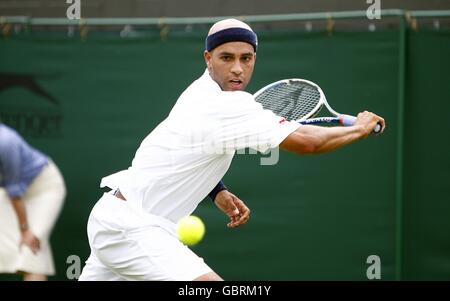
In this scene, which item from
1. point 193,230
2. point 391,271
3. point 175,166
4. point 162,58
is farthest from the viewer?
point 162,58

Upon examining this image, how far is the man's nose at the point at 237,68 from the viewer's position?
4621 millimetres

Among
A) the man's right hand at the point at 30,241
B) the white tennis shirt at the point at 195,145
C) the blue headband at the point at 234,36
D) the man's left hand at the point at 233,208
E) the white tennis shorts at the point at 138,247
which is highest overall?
the blue headband at the point at 234,36

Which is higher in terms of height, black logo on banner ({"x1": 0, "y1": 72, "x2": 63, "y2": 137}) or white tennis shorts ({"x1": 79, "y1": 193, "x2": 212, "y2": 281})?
black logo on banner ({"x1": 0, "y1": 72, "x2": 63, "y2": 137})

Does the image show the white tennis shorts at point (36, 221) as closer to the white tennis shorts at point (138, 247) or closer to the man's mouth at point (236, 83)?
the white tennis shorts at point (138, 247)

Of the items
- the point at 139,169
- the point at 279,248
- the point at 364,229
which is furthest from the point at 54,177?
the point at 139,169

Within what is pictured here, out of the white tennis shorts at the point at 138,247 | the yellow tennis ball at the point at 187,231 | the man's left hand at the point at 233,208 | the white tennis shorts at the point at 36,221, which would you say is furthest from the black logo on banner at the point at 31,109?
the white tennis shorts at the point at 138,247

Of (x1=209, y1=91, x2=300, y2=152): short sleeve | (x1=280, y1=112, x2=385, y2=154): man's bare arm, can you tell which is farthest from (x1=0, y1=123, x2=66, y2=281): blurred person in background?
(x1=280, y1=112, x2=385, y2=154): man's bare arm

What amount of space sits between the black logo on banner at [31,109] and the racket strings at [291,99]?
2862 mm

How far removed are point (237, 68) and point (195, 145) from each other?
517mm

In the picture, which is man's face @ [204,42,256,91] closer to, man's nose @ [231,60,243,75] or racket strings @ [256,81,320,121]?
man's nose @ [231,60,243,75]

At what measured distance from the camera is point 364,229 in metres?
7.09

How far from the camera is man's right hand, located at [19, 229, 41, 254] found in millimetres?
7251

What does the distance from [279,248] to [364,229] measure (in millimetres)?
697

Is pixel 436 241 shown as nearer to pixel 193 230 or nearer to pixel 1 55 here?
pixel 193 230
